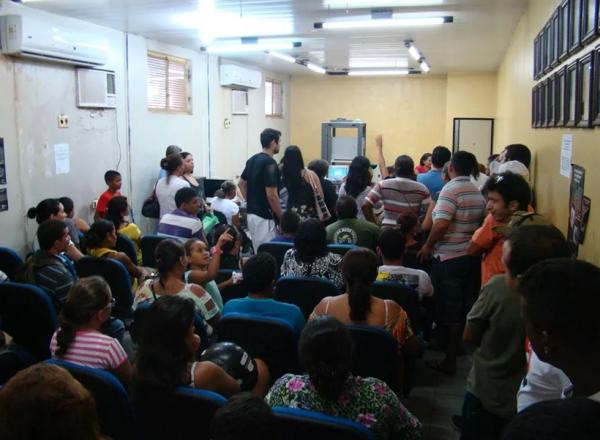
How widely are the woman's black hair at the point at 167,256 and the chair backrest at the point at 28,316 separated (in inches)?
25.1

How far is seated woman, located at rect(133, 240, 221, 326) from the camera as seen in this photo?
10.0 feet

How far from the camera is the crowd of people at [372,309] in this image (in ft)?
3.90

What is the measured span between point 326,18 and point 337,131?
708 cm

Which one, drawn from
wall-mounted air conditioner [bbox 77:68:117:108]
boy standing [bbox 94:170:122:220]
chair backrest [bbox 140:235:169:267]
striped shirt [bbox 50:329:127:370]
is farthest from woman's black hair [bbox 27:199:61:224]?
striped shirt [bbox 50:329:127:370]

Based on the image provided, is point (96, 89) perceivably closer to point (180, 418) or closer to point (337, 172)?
point (337, 172)

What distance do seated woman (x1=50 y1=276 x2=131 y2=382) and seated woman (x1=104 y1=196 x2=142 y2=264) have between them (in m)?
2.27

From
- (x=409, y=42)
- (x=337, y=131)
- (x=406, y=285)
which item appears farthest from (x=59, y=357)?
(x=337, y=131)

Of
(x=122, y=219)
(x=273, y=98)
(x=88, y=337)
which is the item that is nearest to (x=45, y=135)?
(x=122, y=219)

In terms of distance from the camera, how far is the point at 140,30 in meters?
7.07

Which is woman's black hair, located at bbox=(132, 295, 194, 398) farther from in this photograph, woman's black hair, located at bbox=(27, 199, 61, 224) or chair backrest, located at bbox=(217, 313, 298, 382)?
woman's black hair, located at bbox=(27, 199, 61, 224)

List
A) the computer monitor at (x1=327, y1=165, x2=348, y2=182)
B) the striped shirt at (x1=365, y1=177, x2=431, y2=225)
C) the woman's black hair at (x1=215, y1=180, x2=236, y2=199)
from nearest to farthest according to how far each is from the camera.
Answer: the striped shirt at (x1=365, y1=177, x2=431, y2=225) < the woman's black hair at (x1=215, y1=180, x2=236, y2=199) < the computer monitor at (x1=327, y1=165, x2=348, y2=182)

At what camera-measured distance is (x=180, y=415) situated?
6.15ft

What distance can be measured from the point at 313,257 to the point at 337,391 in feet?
5.76

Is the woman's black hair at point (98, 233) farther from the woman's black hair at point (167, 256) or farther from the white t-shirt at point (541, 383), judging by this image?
the white t-shirt at point (541, 383)
